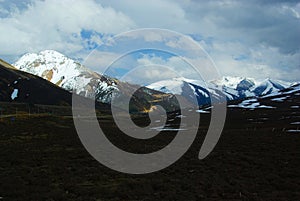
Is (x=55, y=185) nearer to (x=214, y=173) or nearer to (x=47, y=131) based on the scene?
(x=214, y=173)

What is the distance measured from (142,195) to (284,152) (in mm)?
28216

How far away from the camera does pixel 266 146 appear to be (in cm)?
4784

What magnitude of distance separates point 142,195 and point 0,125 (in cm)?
6376

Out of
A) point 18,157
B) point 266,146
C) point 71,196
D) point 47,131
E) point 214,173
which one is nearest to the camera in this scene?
point 71,196

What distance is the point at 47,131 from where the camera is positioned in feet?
234

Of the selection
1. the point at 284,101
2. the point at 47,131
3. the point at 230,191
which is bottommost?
the point at 230,191

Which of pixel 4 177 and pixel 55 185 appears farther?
pixel 4 177

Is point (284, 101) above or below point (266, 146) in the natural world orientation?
above

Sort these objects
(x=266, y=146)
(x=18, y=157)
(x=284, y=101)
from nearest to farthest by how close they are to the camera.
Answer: (x=18, y=157), (x=266, y=146), (x=284, y=101)

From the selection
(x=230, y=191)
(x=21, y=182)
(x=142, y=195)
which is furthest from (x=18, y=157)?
(x=230, y=191)

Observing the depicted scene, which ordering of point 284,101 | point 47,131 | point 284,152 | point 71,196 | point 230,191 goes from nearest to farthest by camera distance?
1. point 71,196
2. point 230,191
3. point 284,152
4. point 47,131
5. point 284,101

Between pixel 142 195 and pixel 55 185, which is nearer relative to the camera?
pixel 142 195

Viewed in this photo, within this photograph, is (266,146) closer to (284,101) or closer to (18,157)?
(18,157)

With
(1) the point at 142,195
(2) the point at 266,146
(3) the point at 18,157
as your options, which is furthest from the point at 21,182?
(2) the point at 266,146
